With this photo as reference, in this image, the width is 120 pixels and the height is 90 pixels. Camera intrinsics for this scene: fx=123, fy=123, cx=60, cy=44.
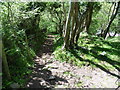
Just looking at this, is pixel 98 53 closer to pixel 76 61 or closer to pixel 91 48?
pixel 91 48

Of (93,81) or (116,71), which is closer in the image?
(93,81)

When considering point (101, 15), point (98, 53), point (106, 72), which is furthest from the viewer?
point (101, 15)

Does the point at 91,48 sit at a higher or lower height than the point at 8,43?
lower

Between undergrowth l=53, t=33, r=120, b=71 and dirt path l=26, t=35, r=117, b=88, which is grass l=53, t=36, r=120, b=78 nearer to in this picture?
undergrowth l=53, t=33, r=120, b=71

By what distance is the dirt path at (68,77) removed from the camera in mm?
4418

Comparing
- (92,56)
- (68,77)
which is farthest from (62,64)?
(92,56)

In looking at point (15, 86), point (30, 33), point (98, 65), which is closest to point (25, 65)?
point (15, 86)

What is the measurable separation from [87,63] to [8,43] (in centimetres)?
368

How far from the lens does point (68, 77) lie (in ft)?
16.2

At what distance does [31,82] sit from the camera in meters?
4.41

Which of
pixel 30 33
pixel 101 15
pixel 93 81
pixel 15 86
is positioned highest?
pixel 101 15

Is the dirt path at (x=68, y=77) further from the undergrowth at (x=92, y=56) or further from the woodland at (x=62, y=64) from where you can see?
the undergrowth at (x=92, y=56)

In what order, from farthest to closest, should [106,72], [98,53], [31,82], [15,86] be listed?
[98,53], [106,72], [31,82], [15,86]

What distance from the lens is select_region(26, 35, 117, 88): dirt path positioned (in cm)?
442
